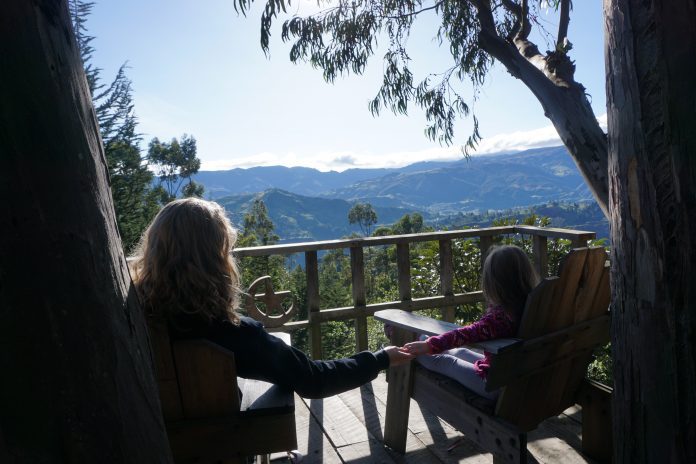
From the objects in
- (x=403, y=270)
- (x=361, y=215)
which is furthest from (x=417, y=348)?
(x=361, y=215)

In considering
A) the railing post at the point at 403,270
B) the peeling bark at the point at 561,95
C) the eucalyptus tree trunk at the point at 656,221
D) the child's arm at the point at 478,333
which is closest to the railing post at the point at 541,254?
the peeling bark at the point at 561,95

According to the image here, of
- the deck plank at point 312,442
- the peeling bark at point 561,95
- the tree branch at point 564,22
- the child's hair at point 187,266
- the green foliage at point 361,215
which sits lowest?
the green foliage at point 361,215

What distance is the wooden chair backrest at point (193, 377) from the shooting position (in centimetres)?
130

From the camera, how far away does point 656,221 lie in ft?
4.17

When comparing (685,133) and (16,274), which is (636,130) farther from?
(16,274)

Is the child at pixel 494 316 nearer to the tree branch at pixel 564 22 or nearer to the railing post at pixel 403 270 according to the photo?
the railing post at pixel 403 270

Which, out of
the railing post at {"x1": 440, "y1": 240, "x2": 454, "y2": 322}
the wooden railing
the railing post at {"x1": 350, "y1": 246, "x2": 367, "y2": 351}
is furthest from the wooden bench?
the railing post at {"x1": 440, "y1": 240, "x2": 454, "y2": 322}

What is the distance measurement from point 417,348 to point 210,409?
0.82 meters

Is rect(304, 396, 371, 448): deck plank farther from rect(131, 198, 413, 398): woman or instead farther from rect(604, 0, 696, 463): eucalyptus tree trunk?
rect(604, 0, 696, 463): eucalyptus tree trunk

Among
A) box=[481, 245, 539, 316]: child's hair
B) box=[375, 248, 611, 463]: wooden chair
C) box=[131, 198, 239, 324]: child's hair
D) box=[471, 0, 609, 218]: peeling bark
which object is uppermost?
box=[471, 0, 609, 218]: peeling bark

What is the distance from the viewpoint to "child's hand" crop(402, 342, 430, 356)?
1.93 metres

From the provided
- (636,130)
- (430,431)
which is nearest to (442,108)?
(430,431)

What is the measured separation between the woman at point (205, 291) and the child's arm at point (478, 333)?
0.58 meters

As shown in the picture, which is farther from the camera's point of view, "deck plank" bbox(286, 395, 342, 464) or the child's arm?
"deck plank" bbox(286, 395, 342, 464)
